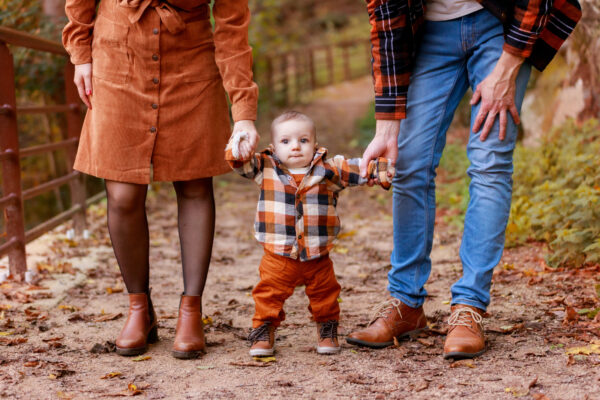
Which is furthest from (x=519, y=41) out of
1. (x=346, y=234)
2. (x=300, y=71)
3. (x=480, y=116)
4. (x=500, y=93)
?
(x=300, y=71)

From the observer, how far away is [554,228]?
4039 mm

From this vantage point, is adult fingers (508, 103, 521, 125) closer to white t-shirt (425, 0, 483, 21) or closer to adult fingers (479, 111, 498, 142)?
adult fingers (479, 111, 498, 142)

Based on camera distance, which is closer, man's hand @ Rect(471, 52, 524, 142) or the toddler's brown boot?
man's hand @ Rect(471, 52, 524, 142)

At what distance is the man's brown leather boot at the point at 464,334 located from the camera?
241 cm

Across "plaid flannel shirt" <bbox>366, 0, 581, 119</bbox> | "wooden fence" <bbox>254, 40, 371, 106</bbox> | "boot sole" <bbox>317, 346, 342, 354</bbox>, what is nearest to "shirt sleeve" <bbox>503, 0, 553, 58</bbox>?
"plaid flannel shirt" <bbox>366, 0, 581, 119</bbox>

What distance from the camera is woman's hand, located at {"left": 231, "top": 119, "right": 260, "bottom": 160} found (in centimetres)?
241

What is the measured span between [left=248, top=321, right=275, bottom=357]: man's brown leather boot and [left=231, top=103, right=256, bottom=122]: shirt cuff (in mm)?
780

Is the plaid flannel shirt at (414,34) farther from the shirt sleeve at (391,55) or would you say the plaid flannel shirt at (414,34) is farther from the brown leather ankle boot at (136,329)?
the brown leather ankle boot at (136,329)

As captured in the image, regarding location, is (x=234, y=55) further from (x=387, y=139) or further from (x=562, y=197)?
(x=562, y=197)

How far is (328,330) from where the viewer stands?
8.56 ft

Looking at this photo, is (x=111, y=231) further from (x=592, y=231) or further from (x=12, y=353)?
(x=592, y=231)

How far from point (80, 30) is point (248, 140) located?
2.50 feet

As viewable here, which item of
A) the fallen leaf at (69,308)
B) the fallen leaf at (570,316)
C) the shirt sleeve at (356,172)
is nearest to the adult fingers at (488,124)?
the shirt sleeve at (356,172)

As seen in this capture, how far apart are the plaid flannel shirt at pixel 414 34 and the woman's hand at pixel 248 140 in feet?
1.60
